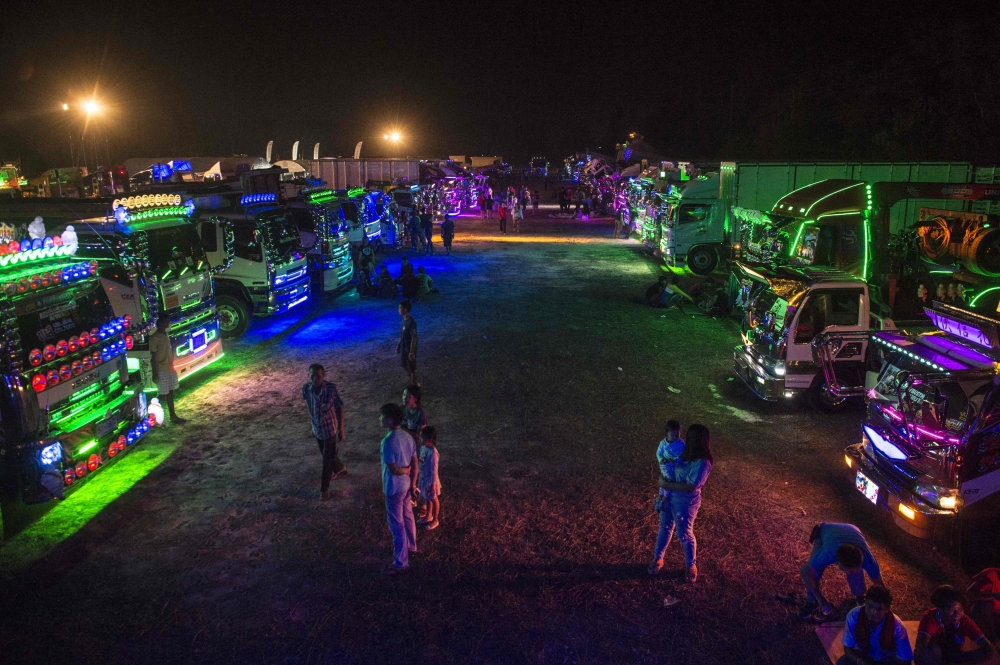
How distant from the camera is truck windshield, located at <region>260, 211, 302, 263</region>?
1388 cm

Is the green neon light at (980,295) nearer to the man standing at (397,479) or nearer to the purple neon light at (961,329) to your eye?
the purple neon light at (961,329)

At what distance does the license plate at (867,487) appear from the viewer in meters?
6.09

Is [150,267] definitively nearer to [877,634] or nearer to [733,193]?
[877,634]

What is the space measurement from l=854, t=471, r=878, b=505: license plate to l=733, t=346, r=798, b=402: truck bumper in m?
2.84

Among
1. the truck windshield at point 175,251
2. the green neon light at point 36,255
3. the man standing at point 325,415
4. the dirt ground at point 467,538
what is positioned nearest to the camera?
the dirt ground at point 467,538

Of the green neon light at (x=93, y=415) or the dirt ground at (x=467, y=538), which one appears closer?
the dirt ground at (x=467, y=538)

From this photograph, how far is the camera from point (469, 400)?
9.85 m

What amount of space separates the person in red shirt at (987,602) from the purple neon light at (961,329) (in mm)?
2185

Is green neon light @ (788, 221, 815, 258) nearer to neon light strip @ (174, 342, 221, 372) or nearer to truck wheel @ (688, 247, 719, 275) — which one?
truck wheel @ (688, 247, 719, 275)


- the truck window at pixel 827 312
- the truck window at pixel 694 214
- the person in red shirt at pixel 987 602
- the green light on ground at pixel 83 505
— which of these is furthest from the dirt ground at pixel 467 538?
the truck window at pixel 694 214

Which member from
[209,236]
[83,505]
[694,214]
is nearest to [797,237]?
[694,214]

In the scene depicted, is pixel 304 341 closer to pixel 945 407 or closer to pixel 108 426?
pixel 108 426

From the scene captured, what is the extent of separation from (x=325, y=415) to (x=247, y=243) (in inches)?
317

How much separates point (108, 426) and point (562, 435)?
5.33 metres
